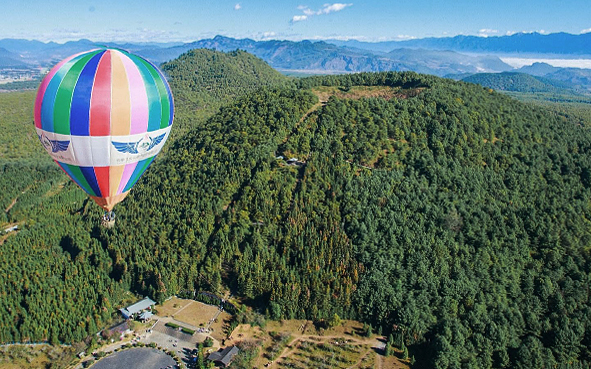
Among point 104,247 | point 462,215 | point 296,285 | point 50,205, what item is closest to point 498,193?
point 462,215

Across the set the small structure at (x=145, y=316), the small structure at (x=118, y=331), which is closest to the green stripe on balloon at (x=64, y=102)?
the small structure at (x=118, y=331)

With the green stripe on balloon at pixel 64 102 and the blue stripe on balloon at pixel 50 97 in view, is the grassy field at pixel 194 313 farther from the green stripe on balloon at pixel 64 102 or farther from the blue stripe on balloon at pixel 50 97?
the blue stripe on balloon at pixel 50 97

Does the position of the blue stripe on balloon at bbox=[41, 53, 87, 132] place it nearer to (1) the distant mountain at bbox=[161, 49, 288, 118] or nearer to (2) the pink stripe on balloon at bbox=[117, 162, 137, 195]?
(2) the pink stripe on balloon at bbox=[117, 162, 137, 195]

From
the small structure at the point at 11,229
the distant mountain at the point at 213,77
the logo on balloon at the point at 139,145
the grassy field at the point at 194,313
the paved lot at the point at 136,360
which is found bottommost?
the paved lot at the point at 136,360

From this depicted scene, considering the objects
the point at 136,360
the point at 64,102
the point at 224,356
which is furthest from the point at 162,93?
the point at 136,360

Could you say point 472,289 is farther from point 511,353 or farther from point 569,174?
point 569,174

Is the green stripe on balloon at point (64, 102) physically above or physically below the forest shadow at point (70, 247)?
above
